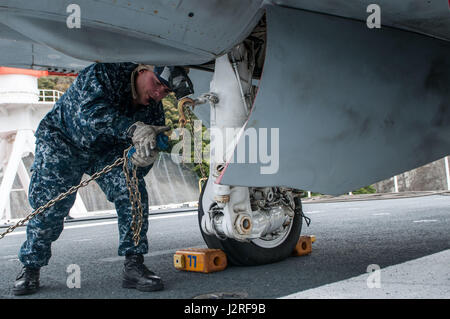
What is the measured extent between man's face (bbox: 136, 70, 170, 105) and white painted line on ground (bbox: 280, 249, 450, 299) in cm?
144

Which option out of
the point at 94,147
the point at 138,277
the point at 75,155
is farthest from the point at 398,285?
the point at 75,155

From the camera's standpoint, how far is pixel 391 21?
2566 mm

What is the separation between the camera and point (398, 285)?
2297 millimetres

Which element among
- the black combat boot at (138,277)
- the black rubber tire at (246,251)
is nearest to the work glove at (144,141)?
the black combat boot at (138,277)

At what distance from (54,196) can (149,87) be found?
35.3 inches

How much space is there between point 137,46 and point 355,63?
122 centimetres

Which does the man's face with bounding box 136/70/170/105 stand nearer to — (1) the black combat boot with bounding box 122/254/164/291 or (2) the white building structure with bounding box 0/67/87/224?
(1) the black combat boot with bounding box 122/254/164/291

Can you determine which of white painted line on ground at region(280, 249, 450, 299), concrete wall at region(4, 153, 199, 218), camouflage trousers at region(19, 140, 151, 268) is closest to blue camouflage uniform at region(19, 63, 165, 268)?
camouflage trousers at region(19, 140, 151, 268)

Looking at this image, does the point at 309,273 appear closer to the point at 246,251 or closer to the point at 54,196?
the point at 246,251

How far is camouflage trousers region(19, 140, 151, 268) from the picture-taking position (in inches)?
110

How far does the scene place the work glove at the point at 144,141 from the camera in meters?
2.41
